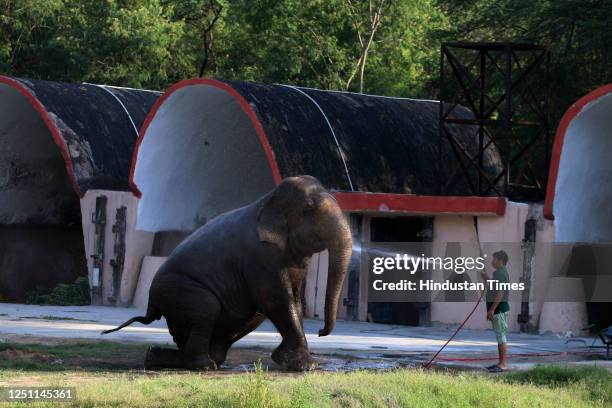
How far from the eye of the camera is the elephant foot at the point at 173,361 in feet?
48.5

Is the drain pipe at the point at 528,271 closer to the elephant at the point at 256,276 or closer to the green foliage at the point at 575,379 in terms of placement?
the green foliage at the point at 575,379

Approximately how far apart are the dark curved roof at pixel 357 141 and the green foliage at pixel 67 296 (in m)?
6.75

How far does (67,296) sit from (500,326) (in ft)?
52.5

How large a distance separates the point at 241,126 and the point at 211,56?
633 inches

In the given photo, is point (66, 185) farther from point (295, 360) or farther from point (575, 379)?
point (575, 379)

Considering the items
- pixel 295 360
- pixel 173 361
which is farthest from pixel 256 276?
pixel 173 361

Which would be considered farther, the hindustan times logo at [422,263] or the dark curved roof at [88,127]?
the dark curved roof at [88,127]

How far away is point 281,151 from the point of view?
2552 centimetres

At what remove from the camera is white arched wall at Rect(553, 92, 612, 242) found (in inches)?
898

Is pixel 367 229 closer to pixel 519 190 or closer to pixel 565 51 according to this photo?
pixel 519 190

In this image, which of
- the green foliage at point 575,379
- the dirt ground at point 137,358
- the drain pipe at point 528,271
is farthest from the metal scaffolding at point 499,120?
the green foliage at point 575,379

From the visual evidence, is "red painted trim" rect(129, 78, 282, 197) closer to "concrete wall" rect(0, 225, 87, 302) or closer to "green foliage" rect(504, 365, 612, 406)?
"concrete wall" rect(0, 225, 87, 302)

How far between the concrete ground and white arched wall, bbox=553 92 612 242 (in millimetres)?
2398

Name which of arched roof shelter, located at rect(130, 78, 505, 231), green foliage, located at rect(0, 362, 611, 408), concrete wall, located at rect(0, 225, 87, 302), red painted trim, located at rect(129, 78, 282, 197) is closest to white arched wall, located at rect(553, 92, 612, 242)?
arched roof shelter, located at rect(130, 78, 505, 231)
